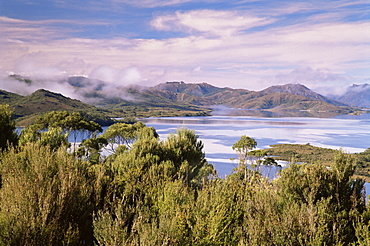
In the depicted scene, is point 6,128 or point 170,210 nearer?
point 170,210

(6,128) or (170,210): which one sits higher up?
(6,128)

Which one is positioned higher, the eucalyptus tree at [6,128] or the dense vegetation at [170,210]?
the eucalyptus tree at [6,128]

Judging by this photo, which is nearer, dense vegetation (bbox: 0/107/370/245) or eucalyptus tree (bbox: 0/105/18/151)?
dense vegetation (bbox: 0/107/370/245)

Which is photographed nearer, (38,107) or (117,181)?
(117,181)

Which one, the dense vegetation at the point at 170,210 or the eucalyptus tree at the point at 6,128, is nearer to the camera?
the dense vegetation at the point at 170,210

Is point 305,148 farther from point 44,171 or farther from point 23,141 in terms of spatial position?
point 44,171

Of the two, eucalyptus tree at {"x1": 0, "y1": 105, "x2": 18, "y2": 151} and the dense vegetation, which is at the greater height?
eucalyptus tree at {"x1": 0, "y1": 105, "x2": 18, "y2": 151}

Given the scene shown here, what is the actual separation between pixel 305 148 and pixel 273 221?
66450 mm

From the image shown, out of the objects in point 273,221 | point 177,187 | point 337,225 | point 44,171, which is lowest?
point 337,225

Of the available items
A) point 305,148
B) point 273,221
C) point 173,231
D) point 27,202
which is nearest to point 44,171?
point 27,202

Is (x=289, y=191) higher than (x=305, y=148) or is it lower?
higher

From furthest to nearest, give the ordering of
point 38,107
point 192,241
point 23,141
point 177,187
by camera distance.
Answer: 1. point 38,107
2. point 23,141
3. point 177,187
4. point 192,241

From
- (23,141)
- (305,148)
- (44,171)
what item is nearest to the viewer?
(44,171)

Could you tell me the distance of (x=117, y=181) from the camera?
12.2m
